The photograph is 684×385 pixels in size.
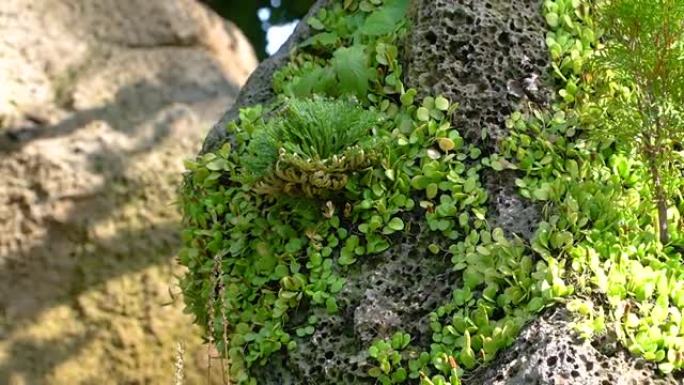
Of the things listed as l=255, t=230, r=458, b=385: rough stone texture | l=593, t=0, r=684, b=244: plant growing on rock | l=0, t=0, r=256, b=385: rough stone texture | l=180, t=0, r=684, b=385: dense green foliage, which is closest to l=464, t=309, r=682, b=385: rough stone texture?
l=180, t=0, r=684, b=385: dense green foliage

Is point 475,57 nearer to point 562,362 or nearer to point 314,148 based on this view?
point 314,148

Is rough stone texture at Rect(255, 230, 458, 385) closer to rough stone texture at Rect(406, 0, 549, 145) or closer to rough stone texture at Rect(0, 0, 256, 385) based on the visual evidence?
rough stone texture at Rect(406, 0, 549, 145)

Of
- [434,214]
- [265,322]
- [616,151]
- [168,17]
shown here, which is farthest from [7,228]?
[616,151]

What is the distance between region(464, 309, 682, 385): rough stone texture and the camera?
1710mm

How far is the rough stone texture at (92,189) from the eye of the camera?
12.0ft

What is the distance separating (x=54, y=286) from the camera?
367 cm

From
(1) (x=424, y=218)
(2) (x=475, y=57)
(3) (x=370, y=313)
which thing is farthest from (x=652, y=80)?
(3) (x=370, y=313)

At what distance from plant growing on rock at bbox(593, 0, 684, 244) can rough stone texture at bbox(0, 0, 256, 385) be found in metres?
1.91

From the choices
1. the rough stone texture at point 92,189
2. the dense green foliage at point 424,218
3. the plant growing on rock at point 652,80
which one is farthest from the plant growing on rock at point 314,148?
the rough stone texture at point 92,189

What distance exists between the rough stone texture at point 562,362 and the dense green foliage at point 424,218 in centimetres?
2

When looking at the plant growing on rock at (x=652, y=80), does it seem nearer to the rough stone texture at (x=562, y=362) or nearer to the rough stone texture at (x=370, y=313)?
the rough stone texture at (x=562, y=362)

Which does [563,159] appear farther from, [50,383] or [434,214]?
[50,383]

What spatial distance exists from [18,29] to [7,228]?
858mm

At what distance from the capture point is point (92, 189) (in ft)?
12.3
